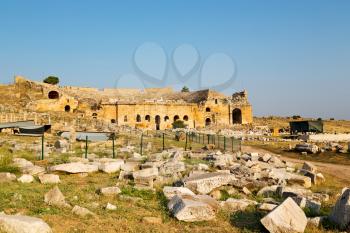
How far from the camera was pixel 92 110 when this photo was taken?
182ft

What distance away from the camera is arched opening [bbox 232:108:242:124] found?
63.1 metres

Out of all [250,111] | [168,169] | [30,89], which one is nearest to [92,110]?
[30,89]

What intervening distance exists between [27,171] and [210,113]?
167 ft

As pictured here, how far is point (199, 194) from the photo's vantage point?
378 inches

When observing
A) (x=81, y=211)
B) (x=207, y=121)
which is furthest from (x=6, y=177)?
(x=207, y=121)

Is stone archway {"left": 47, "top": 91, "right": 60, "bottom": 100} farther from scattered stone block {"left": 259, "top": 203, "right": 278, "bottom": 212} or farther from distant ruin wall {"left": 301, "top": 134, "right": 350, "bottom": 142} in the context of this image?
scattered stone block {"left": 259, "top": 203, "right": 278, "bottom": 212}

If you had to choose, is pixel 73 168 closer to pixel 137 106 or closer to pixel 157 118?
pixel 137 106

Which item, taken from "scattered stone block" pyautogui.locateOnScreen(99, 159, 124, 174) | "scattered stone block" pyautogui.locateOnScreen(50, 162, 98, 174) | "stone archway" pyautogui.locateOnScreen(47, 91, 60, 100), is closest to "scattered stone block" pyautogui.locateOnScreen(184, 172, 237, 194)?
"scattered stone block" pyautogui.locateOnScreen(99, 159, 124, 174)

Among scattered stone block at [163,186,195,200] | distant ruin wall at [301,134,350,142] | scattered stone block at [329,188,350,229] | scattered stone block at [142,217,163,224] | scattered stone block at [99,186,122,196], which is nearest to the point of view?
scattered stone block at [329,188,350,229]

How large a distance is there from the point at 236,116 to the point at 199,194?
56140 mm

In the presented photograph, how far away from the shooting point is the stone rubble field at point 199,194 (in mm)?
6688

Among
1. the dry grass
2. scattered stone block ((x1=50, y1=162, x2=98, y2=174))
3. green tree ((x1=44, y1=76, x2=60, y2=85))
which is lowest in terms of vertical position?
scattered stone block ((x1=50, y1=162, x2=98, y2=174))

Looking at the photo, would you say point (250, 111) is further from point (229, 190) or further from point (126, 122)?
point (229, 190)

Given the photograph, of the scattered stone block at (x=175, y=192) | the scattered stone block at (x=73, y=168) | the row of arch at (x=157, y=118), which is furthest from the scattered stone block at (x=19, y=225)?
the row of arch at (x=157, y=118)
